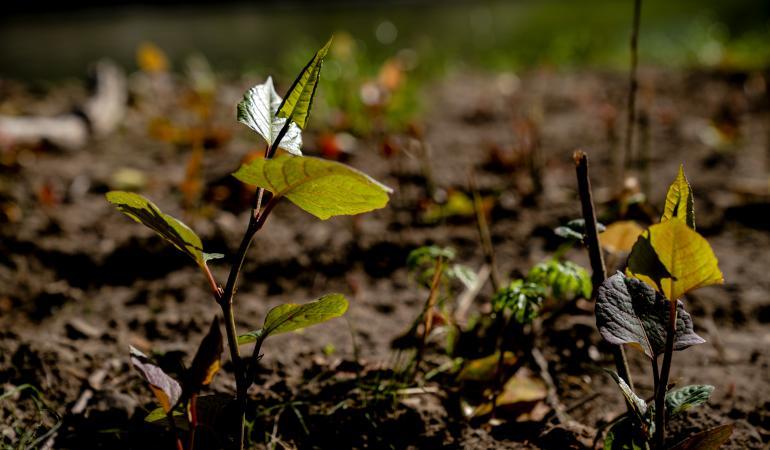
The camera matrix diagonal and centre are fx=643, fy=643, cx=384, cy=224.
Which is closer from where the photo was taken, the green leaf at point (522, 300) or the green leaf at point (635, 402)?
the green leaf at point (635, 402)

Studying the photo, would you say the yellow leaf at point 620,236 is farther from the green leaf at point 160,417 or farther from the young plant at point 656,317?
the green leaf at point 160,417

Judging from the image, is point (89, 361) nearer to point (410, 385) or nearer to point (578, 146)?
point (410, 385)

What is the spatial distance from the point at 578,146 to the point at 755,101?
135 cm

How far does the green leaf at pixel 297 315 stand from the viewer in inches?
39.2

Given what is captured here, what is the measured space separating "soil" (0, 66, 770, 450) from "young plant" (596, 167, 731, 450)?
0.60ft

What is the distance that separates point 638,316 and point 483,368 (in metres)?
0.44

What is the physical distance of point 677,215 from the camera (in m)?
0.95

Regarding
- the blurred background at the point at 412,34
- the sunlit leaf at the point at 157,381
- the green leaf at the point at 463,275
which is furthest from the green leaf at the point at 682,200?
the blurred background at the point at 412,34

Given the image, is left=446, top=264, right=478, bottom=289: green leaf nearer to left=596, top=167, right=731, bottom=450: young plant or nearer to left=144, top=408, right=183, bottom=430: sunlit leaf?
left=596, top=167, right=731, bottom=450: young plant

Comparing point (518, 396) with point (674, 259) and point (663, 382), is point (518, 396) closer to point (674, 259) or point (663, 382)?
point (663, 382)

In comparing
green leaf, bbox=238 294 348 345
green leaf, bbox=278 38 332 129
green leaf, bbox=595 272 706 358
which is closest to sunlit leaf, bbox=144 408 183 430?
green leaf, bbox=238 294 348 345

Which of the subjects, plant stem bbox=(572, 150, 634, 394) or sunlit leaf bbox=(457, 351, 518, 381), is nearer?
plant stem bbox=(572, 150, 634, 394)

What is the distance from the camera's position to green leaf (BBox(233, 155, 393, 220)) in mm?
850

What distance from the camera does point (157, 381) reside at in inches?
37.5
